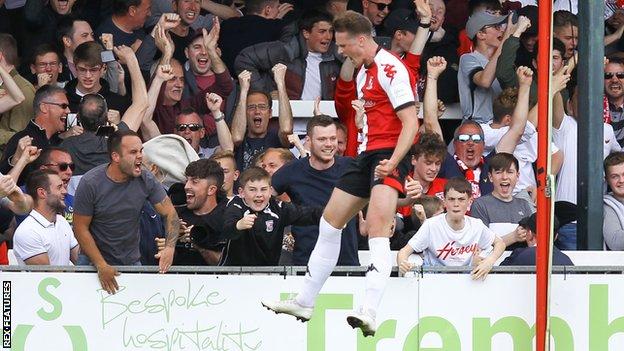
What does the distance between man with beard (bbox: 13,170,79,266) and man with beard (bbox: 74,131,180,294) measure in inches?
10.6

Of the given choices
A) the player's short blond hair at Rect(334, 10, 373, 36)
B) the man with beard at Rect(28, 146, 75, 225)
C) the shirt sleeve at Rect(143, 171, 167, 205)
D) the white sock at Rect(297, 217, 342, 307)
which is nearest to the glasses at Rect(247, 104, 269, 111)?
the man with beard at Rect(28, 146, 75, 225)

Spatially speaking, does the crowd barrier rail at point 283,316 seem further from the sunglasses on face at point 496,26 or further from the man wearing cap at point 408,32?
the sunglasses on face at point 496,26

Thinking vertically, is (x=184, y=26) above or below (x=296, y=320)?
above

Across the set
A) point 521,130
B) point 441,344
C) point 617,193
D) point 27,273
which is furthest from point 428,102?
point 27,273

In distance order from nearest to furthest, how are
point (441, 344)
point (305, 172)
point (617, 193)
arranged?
point (441, 344) → point (305, 172) → point (617, 193)

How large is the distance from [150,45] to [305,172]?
298 centimetres

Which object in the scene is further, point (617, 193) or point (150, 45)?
point (150, 45)

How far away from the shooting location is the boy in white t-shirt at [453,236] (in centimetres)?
1124

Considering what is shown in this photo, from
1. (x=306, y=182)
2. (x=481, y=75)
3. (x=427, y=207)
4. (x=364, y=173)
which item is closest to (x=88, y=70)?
(x=306, y=182)

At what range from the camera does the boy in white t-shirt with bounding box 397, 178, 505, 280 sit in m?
11.2

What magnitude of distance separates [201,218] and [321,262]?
176cm

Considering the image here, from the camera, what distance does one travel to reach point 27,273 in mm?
11039

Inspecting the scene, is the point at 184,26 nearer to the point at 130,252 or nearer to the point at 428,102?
the point at 428,102

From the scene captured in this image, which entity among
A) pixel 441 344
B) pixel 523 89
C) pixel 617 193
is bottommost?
pixel 441 344
